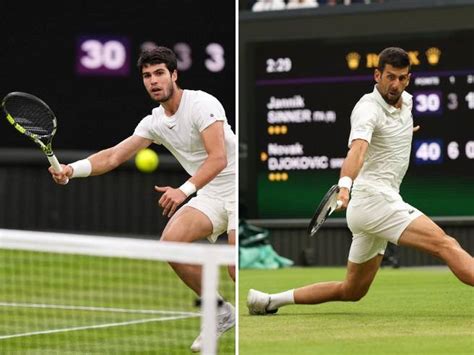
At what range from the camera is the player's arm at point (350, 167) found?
4.36 m

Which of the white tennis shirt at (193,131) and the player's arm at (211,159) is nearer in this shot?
the player's arm at (211,159)

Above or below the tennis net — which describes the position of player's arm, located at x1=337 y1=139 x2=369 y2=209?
above

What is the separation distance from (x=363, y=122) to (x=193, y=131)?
2.16 ft

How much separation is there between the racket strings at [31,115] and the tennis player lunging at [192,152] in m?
0.26

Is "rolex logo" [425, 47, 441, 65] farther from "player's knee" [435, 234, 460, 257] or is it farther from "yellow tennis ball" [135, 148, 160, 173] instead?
"player's knee" [435, 234, 460, 257]

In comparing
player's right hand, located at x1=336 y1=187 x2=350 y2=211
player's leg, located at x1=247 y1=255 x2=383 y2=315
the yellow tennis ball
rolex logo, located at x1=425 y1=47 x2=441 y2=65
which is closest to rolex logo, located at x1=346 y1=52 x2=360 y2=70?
rolex logo, located at x1=425 y1=47 x2=441 y2=65

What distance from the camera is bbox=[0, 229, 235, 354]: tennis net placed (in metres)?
3.54

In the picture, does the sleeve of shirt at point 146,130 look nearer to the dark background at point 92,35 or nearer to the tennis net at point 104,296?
the tennis net at point 104,296

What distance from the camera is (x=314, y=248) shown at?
1109 cm

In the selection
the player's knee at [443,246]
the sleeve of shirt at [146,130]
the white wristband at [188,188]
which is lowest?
the player's knee at [443,246]

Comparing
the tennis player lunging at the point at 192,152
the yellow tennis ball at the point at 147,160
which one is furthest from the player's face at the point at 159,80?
the yellow tennis ball at the point at 147,160

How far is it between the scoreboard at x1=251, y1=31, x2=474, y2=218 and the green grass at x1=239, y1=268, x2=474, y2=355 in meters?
2.41

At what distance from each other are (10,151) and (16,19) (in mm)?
1111

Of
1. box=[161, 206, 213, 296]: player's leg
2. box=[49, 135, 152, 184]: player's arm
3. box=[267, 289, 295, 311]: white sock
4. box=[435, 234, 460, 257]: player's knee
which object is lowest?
box=[267, 289, 295, 311]: white sock
